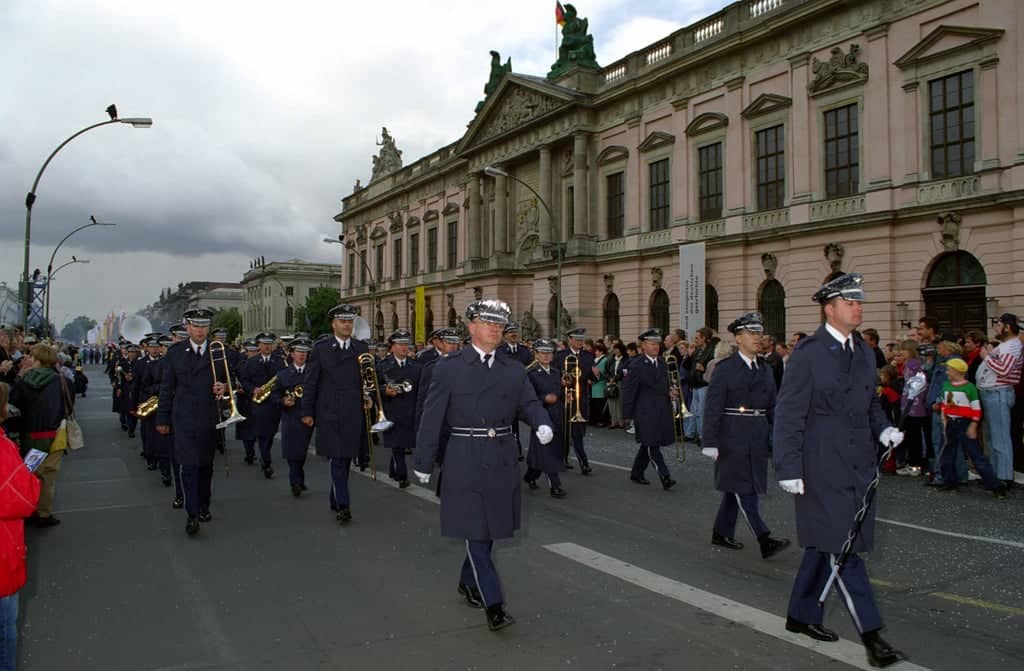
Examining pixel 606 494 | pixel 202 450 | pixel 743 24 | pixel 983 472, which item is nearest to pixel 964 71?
pixel 743 24

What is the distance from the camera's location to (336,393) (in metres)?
9.21

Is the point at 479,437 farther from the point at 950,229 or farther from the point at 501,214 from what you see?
the point at 501,214

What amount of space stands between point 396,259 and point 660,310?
107 ft

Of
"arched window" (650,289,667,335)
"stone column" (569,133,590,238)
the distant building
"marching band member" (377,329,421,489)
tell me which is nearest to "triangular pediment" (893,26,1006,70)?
"arched window" (650,289,667,335)

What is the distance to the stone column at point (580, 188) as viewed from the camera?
129 ft

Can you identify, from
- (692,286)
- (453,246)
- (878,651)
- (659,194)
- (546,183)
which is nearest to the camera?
(878,651)

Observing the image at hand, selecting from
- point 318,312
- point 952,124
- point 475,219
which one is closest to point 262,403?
point 952,124

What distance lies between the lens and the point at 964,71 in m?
23.4

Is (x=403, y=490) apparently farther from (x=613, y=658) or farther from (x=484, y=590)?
(x=613, y=658)

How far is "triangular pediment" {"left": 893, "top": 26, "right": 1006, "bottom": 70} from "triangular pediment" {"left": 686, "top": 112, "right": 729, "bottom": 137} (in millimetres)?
7650

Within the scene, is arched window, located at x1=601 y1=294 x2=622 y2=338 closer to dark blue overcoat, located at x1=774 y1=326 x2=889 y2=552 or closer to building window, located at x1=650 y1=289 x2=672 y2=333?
building window, located at x1=650 y1=289 x2=672 y2=333

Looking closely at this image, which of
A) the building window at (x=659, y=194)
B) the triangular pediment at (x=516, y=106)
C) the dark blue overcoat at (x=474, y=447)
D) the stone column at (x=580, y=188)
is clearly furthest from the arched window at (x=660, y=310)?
the dark blue overcoat at (x=474, y=447)

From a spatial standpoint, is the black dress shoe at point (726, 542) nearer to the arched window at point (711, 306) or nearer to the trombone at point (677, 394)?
the trombone at point (677, 394)

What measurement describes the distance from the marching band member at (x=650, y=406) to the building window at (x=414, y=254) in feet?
163
